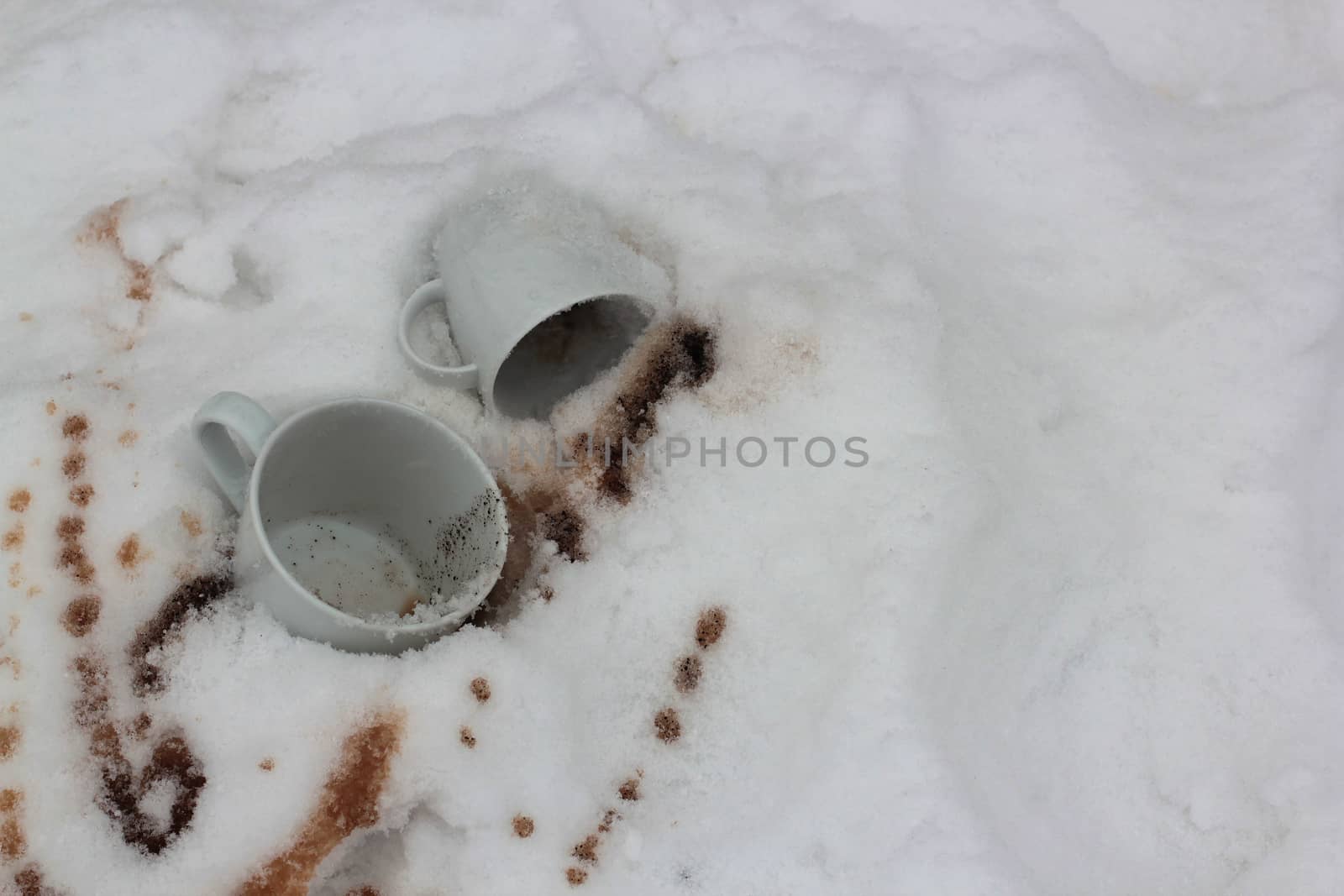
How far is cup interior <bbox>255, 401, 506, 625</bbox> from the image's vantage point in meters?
1.06

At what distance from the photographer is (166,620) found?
1047mm

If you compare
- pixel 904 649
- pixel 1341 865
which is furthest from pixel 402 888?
pixel 1341 865

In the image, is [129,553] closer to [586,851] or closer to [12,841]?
[12,841]

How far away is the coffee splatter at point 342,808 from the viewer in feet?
3.14

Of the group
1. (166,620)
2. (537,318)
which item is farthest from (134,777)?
(537,318)

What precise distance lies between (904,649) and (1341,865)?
466 mm

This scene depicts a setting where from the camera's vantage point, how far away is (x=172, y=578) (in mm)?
1066

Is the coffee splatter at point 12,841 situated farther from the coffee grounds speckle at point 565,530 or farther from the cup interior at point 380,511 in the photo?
the coffee grounds speckle at point 565,530

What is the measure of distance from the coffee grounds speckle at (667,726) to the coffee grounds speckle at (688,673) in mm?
29

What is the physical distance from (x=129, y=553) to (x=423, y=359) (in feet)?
1.21

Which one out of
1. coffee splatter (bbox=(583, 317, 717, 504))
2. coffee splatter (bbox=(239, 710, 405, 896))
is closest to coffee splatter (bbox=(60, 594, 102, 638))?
coffee splatter (bbox=(239, 710, 405, 896))

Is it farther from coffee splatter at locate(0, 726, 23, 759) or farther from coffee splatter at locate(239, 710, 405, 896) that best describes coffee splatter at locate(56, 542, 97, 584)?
coffee splatter at locate(239, 710, 405, 896)

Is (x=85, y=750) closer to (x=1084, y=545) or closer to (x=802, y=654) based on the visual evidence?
(x=802, y=654)

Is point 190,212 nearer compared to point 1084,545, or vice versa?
point 1084,545
